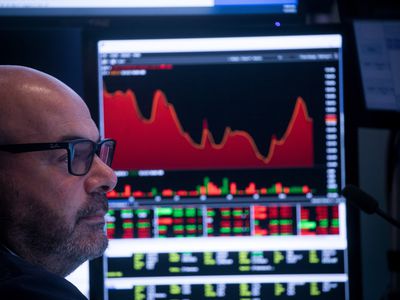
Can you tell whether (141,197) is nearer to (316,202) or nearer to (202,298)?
(202,298)

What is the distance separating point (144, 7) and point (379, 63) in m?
0.44

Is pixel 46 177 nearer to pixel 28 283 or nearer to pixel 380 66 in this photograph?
pixel 28 283

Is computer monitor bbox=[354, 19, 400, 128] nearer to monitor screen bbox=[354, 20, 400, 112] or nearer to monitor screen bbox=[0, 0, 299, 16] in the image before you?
monitor screen bbox=[354, 20, 400, 112]

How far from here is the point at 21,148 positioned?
95cm

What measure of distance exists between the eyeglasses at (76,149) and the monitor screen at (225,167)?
14 centimetres

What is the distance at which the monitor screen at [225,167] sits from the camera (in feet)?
3.83

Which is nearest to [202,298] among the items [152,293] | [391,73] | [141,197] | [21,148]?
[152,293]

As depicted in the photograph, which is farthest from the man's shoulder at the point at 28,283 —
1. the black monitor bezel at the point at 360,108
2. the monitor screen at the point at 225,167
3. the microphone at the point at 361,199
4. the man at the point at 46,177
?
the black monitor bezel at the point at 360,108

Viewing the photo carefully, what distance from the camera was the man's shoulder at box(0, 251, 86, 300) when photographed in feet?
2.49

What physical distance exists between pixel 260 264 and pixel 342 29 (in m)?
0.44

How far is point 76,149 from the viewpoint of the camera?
999 millimetres

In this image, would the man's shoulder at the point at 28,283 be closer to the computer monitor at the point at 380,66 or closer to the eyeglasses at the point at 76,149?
the eyeglasses at the point at 76,149

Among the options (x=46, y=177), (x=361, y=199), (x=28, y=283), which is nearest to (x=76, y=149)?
(x=46, y=177)

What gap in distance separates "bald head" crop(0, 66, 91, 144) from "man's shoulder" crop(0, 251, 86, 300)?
192 mm
